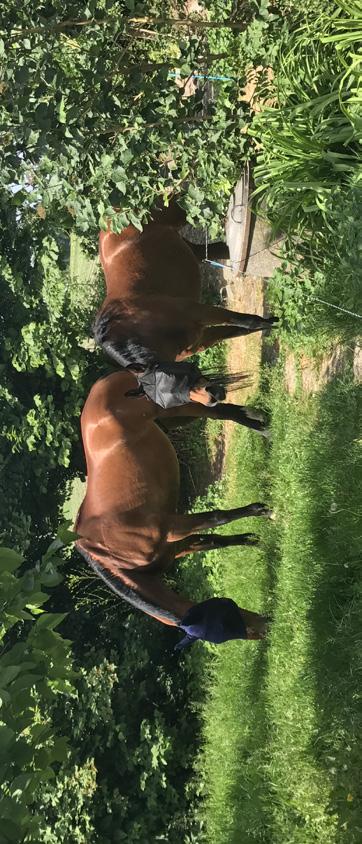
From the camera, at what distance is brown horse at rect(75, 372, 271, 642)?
422 centimetres

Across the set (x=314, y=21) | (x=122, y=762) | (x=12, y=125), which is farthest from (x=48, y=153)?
(x=122, y=762)

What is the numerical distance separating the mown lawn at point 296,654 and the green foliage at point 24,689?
1.68 m

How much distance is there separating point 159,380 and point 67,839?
12.8 feet

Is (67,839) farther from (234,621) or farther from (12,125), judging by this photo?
(12,125)

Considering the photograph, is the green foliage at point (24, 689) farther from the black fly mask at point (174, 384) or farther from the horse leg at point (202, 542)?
the horse leg at point (202, 542)

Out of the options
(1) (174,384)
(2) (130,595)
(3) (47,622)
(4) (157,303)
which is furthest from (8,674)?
(4) (157,303)

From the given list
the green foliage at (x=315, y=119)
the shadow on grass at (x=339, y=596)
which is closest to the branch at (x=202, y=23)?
the green foliage at (x=315, y=119)

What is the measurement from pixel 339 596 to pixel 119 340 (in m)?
2.07

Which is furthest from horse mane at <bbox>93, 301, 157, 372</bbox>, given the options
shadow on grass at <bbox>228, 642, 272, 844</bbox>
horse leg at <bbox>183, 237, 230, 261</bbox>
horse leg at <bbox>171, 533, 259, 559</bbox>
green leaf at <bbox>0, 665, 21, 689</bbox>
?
shadow on grass at <bbox>228, 642, 272, 844</bbox>

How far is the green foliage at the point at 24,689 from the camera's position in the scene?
1.96 meters

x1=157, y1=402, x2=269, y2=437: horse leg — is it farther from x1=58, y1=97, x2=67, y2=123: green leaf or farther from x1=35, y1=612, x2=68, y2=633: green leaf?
x1=35, y1=612, x2=68, y2=633: green leaf

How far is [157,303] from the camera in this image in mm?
4324

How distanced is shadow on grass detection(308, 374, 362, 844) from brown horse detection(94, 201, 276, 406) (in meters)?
0.87

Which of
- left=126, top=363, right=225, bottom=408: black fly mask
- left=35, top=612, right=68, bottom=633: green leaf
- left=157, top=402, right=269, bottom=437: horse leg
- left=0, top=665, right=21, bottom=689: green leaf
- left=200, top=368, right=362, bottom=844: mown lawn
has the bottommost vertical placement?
left=200, top=368, right=362, bottom=844: mown lawn
